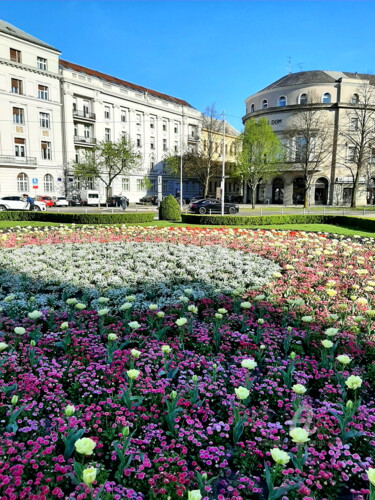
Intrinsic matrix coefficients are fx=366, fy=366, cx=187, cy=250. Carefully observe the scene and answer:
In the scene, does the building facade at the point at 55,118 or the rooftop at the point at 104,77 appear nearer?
the building facade at the point at 55,118

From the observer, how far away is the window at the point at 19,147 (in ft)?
144

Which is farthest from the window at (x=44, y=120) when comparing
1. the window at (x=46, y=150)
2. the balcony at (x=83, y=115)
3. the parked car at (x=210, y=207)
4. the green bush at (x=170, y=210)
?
the green bush at (x=170, y=210)

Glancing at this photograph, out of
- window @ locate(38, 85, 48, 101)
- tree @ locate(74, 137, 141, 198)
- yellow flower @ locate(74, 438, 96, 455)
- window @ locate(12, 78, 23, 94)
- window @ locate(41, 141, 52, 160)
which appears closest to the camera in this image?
yellow flower @ locate(74, 438, 96, 455)

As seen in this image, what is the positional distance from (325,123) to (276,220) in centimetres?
3929

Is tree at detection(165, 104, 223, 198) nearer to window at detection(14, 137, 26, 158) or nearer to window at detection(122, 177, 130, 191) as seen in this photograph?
window at detection(122, 177, 130, 191)

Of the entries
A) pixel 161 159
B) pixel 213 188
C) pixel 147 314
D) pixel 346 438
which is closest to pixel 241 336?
pixel 147 314

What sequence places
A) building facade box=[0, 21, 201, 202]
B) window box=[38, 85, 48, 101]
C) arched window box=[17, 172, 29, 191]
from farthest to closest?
window box=[38, 85, 48, 101] → arched window box=[17, 172, 29, 191] → building facade box=[0, 21, 201, 202]

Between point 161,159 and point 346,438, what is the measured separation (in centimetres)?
6488

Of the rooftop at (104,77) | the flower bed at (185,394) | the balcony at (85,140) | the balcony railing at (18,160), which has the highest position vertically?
the rooftop at (104,77)

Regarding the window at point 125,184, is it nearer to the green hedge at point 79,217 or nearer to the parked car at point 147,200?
the parked car at point 147,200

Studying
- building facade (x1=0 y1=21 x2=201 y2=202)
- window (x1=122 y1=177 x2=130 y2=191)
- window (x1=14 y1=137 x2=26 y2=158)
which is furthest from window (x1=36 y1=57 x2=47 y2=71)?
window (x1=122 y1=177 x2=130 y2=191)

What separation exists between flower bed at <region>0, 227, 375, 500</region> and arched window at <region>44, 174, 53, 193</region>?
43014 mm

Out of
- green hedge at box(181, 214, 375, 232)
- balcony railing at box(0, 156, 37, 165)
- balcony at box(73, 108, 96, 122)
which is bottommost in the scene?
green hedge at box(181, 214, 375, 232)

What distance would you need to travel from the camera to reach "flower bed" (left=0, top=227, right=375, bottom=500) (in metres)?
2.55
